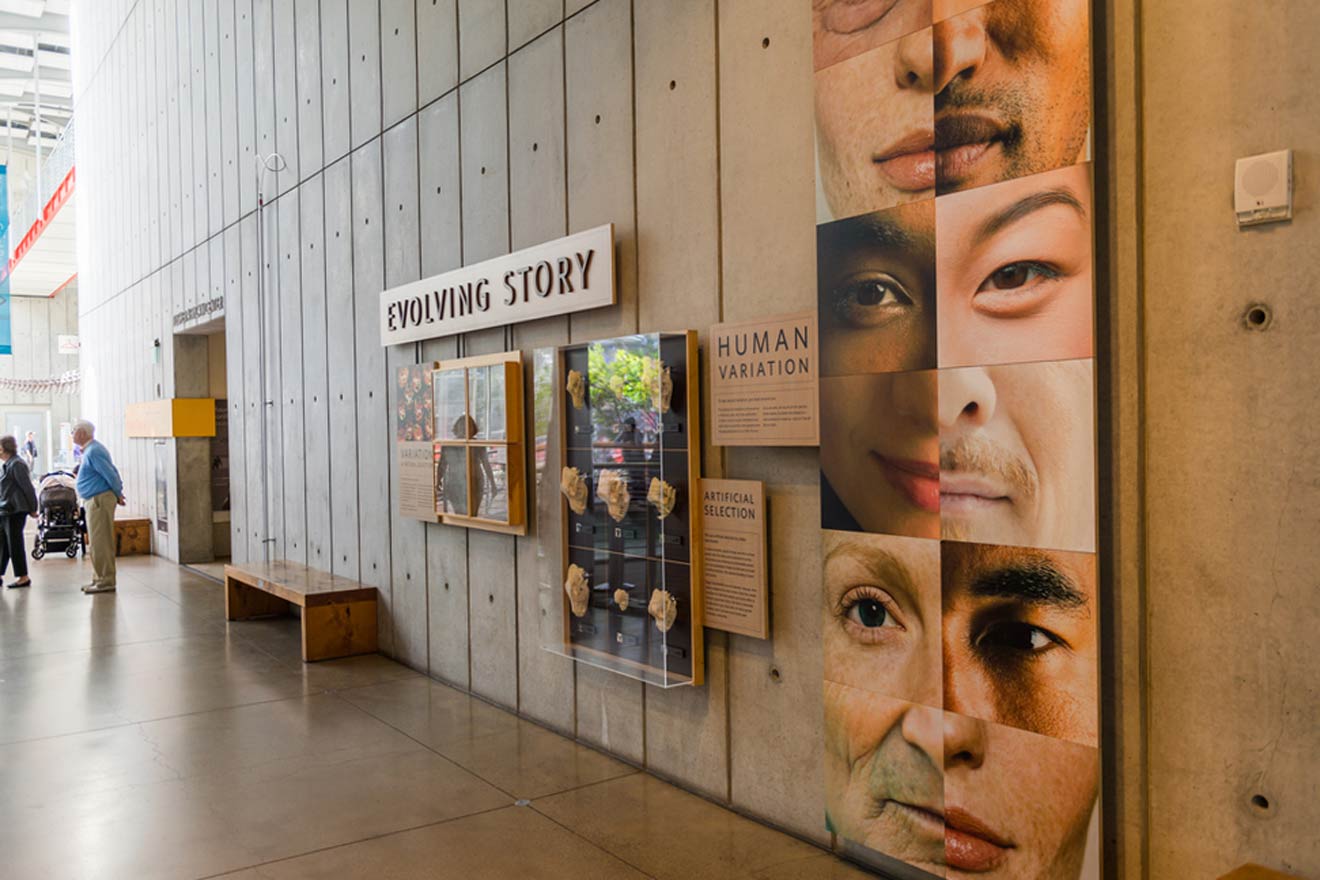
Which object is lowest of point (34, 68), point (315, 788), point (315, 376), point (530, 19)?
point (315, 788)

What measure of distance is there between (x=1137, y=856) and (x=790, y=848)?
128cm

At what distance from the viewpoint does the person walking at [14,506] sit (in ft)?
33.6

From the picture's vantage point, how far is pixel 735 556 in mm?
3926

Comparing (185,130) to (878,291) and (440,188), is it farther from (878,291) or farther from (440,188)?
(878,291)

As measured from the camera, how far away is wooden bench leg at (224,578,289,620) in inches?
328

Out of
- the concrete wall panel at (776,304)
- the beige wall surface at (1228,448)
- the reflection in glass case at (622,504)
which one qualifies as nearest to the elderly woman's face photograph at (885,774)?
the concrete wall panel at (776,304)

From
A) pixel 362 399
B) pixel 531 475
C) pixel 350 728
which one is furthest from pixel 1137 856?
pixel 362 399

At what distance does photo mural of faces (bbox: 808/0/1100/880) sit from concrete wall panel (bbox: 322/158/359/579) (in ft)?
15.6

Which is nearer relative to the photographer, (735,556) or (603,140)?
(735,556)

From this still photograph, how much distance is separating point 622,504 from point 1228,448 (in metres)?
2.46

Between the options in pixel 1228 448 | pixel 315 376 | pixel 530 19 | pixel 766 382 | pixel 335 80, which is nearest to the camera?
pixel 1228 448

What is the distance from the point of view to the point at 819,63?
3420 mm

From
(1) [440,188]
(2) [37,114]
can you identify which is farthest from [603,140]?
(2) [37,114]

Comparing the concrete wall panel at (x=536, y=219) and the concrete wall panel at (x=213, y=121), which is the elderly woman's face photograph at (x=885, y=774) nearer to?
the concrete wall panel at (x=536, y=219)
